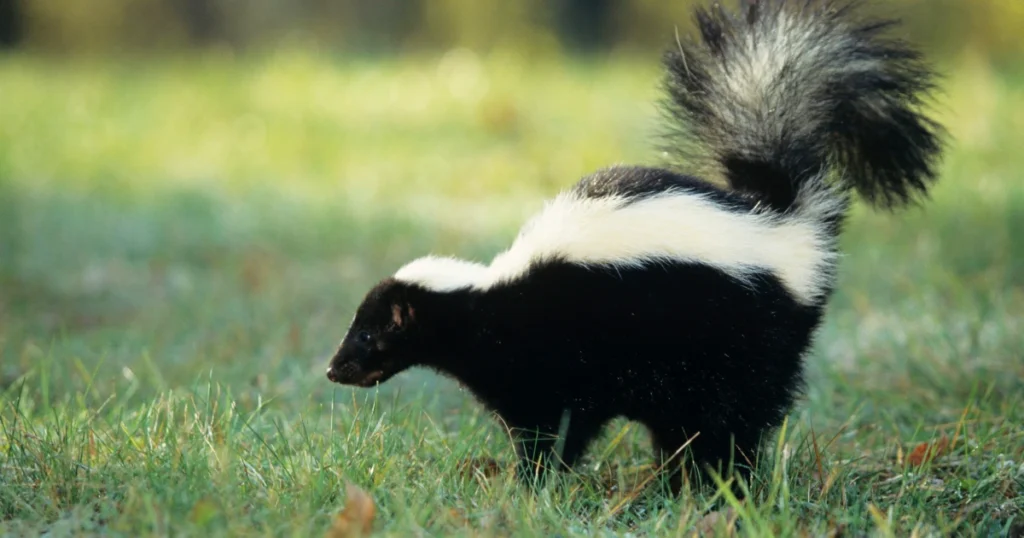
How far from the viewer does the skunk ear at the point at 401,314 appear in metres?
3.92

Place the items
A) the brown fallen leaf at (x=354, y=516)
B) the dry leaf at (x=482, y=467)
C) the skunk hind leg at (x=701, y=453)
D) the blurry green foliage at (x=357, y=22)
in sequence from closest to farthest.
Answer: the brown fallen leaf at (x=354, y=516), the dry leaf at (x=482, y=467), the skunk hind leg at (x=701, y=453), the blurry green foliage at (x=357, y=22)

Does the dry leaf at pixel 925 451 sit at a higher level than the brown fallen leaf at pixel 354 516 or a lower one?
lower

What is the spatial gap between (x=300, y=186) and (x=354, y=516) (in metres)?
6.39

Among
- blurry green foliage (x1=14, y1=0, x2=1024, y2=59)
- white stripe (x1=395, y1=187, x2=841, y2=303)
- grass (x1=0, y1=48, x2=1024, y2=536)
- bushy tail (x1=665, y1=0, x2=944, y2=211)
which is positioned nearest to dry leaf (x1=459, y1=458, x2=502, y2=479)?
grass (x1=0, y1=48, x2=1024, y2=536)

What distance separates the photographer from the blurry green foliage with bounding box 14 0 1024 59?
760 inches

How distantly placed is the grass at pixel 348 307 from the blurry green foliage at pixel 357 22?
6832 millimetres

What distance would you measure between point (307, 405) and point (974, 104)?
24.4ft

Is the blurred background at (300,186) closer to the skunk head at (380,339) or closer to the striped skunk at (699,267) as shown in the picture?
the striped skunk at (699,267)

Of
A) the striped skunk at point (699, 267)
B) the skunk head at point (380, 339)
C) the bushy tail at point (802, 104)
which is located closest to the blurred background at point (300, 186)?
the bushy tail at point (802, 104)

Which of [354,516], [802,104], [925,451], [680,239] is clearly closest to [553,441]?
[680,239]

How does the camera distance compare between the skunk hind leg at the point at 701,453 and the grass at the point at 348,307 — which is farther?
the skunk hind leg at the point at 701,453

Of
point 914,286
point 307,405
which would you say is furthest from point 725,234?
point 914,286

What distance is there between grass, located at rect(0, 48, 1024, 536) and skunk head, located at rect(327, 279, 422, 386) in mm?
147

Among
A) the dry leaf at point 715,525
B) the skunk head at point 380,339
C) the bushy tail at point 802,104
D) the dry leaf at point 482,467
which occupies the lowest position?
the dry leaf at point 482,467
